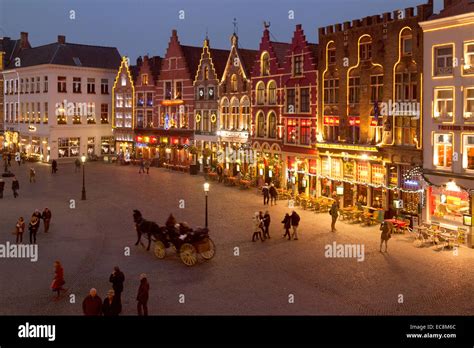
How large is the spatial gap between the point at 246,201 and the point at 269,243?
1240 cm

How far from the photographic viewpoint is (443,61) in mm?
29016

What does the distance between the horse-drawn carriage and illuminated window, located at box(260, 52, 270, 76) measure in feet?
82.3

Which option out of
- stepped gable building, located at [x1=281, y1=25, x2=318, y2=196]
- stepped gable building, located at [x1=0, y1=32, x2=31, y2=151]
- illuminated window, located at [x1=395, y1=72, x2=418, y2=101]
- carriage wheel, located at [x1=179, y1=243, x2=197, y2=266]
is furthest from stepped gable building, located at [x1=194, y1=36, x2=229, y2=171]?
stepped gable building, located at [x1=0, y1=32, x2=31, y2=151]

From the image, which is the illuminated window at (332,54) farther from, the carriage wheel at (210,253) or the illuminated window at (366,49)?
the carriage wheel at (210,253)

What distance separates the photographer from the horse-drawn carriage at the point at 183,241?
22.5 metres

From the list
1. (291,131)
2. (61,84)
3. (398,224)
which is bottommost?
(398,224)

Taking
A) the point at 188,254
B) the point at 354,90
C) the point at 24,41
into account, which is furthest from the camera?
the point at 24,41

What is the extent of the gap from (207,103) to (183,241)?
34.6m

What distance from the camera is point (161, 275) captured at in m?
21.3

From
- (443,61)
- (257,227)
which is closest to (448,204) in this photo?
(443,61)

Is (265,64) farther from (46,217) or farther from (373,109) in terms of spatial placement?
(46,217)

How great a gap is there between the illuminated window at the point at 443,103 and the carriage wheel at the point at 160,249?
51.8 feet
